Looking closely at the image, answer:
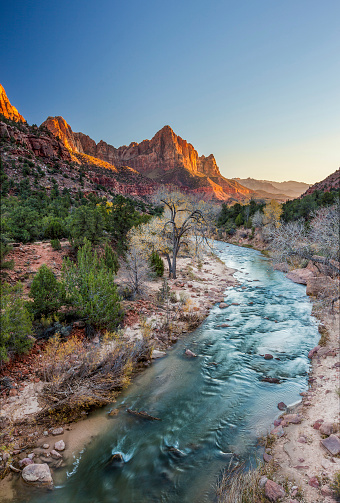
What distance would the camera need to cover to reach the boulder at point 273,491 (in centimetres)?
392

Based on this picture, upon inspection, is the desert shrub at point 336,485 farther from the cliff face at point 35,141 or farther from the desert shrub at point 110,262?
the cliff face at point 35,141

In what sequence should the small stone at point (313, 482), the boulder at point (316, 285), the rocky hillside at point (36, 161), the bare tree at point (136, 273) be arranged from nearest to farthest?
the small stone at point (313, 482)
the bare tree at point (136, 273)
the boulder at point (316, 285)
the rocky hillside at point (36, 161)

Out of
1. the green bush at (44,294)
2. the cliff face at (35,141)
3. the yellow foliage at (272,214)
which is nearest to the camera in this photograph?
the green bush at (44,294)

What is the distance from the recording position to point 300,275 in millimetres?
20219

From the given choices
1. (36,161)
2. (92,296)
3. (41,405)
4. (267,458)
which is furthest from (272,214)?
(36,161)

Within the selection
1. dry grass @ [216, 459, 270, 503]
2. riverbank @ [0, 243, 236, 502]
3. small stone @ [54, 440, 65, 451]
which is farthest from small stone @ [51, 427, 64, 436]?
dry grass @ [216, 459, 270, 503]

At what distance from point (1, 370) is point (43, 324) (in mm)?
1890

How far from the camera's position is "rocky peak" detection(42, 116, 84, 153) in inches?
5906

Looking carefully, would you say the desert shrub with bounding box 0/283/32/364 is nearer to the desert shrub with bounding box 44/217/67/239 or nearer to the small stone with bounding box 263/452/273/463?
the small stone with bounding box 263/452/273/463

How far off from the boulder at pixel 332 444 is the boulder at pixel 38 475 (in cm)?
543

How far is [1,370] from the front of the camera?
642 centimetres

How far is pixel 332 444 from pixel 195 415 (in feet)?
10.1

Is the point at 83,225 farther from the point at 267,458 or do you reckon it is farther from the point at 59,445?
the point at 267,458

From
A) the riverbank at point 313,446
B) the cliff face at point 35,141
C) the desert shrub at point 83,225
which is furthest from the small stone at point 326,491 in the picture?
the cliff face at point 35,141
